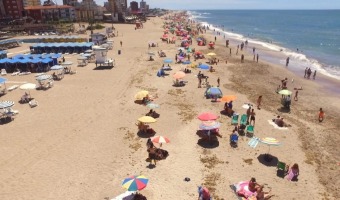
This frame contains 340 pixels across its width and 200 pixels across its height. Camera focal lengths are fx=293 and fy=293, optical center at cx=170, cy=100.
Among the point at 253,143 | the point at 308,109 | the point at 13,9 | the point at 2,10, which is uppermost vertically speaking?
the point at 13,9

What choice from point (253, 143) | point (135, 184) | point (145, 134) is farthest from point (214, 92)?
point (135, 184)

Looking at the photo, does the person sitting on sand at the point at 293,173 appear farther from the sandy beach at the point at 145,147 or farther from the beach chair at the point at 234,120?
the beach chair at the point at 234,120

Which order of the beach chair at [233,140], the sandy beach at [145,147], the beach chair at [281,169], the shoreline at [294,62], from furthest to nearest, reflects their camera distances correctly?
1. the shoreline at [294,62]
2. the beach chair at [233,140]
3. the beach chair at [281,169]
4. the sandy beach at [145,147]

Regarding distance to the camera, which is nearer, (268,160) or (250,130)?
(268,160)

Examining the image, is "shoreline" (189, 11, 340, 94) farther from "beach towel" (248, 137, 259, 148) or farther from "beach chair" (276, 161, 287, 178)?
"beach chair" (276, 161, 287, 178)

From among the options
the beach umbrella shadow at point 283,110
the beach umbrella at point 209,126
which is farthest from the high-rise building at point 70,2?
the beach umbrella at point 209,126

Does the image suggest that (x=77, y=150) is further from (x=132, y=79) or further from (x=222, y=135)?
(x=132, y=79)

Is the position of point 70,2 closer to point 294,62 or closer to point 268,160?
point 294,62
